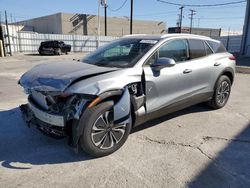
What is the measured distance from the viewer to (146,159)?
10.7ft

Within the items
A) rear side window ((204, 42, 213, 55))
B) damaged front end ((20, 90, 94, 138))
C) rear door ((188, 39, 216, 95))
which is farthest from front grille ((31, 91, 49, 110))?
rear side window ((204, 42, 213, 55))

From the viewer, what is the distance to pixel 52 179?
2.81 metres

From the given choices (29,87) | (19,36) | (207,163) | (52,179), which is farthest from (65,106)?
(19,36)

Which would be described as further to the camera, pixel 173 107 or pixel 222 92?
pixel 222 92

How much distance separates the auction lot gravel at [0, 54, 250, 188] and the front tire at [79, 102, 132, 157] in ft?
0.45

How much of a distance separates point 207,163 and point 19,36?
2630 centimetres

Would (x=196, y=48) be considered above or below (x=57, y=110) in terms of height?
above

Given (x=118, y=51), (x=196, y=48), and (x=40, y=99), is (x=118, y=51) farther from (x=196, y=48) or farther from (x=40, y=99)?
(x=40, y=99)

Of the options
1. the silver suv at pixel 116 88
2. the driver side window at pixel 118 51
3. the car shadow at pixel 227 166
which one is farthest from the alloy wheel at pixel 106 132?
the driver side window at pixel 118 51

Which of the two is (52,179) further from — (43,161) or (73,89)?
(73,89)

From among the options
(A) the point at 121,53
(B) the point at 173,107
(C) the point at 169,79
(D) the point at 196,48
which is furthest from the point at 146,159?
(D) the point at 196,48

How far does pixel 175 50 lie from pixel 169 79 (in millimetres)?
637

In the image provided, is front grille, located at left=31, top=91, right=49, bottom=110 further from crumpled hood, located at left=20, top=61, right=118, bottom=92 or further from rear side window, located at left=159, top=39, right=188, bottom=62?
rear side window, located at left=159, top=39, right=188, bottom=62

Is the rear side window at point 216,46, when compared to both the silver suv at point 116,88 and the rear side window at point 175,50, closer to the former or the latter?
the silver suv at point 116,88
